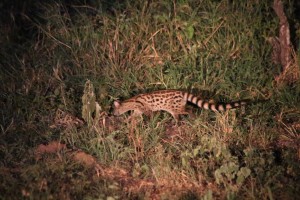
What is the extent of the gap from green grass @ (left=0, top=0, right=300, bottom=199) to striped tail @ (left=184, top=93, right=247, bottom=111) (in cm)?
17

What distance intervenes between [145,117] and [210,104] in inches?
38.3

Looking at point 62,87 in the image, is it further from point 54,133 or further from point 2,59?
point 2,59

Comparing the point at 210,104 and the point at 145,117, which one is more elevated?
the point at 210,104

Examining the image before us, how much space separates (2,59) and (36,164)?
3398mm

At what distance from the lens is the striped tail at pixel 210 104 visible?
7.05 m

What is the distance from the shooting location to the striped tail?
7047mm

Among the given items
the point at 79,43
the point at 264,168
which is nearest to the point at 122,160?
the point at 264,168

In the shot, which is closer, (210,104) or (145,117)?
(210,104)

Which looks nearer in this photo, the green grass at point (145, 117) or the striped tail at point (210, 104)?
the green grass at point (145, 117)

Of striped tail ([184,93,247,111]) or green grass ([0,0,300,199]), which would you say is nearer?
green grass ([0,0,300,199])

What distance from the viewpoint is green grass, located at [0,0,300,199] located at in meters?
5.83

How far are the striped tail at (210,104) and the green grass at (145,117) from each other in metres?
0.17

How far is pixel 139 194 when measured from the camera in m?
5.75

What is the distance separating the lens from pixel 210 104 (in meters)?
7.18
